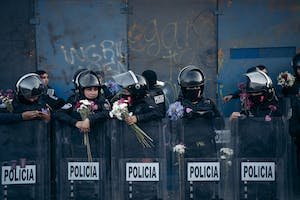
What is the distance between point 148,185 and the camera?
24.7 ft

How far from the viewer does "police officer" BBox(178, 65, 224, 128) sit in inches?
299

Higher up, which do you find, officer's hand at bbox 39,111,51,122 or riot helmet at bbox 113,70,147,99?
riot helmet at bbox 113,70,147,99

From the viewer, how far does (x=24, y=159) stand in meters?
7.68

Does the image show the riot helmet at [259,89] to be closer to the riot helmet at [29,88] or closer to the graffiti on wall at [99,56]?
the riot helmet at [29,88]

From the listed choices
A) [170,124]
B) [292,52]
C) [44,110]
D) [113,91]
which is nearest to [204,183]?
[170,124]

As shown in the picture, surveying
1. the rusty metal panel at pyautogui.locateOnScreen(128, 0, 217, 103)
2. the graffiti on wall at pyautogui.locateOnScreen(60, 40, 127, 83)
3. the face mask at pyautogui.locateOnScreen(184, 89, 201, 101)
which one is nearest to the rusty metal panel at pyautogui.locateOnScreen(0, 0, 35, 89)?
the graffiti on wall at pyautogui.locateOnScreen(60, 40, 127, 83)

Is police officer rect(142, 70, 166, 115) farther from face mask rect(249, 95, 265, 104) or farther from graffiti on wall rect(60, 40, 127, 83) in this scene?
face mask rect(249, 95, 265, 104)

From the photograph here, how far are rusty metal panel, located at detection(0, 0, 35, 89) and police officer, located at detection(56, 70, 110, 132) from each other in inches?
139

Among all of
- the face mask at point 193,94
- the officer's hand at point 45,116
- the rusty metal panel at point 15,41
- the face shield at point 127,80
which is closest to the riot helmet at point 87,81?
the face shield at point 127,80

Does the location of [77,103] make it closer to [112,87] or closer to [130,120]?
[130,120]

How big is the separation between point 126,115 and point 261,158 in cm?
162

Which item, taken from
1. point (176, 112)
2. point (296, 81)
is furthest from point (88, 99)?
point (296, 81)

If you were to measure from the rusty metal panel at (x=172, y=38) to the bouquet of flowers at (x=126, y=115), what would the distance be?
3723 millimetres

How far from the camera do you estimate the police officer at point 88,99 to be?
7.58 m
